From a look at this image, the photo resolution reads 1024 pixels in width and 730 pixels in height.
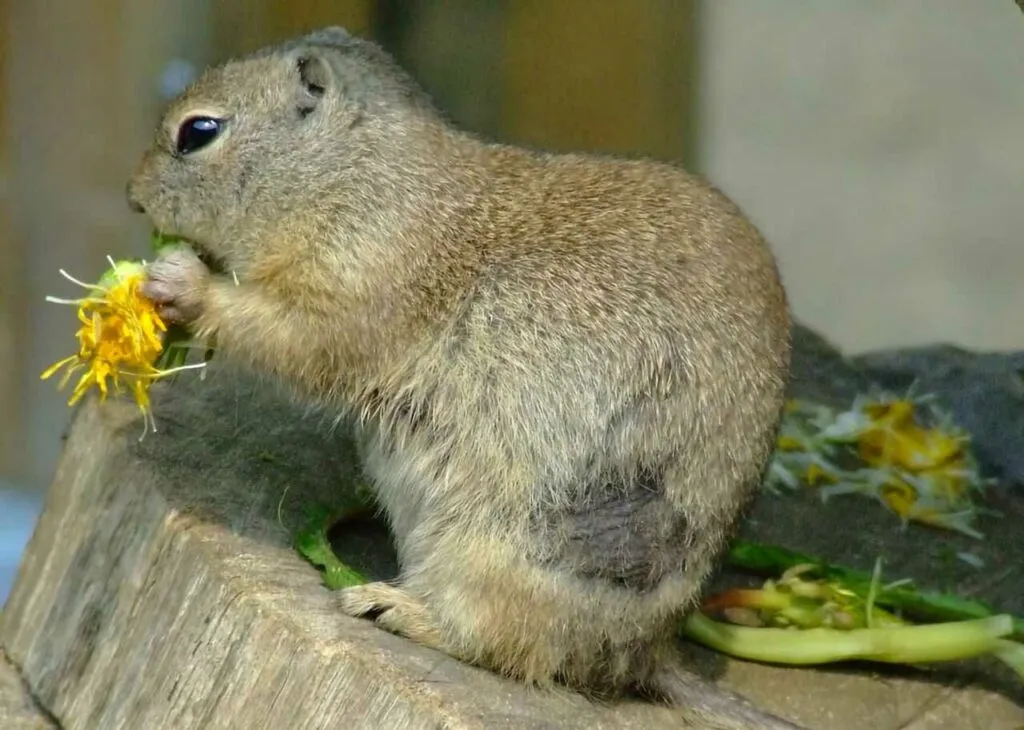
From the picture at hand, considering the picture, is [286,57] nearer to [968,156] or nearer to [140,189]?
[140,189]

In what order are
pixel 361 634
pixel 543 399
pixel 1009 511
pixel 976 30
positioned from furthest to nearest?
pixel 976 30 < pixel 1009 511 < pixel 543 399 < pixel 361 634

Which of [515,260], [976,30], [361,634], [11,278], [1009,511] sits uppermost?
[976,30]

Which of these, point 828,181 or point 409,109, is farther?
point 828,181

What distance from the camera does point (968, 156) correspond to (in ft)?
Answer: 11.8

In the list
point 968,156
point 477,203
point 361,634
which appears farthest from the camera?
point 968,156

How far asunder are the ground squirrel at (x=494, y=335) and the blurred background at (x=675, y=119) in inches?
15.2

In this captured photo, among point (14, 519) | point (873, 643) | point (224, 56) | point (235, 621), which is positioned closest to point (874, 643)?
point (873, 643)

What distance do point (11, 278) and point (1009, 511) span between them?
264 cm

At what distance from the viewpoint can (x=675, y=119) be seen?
10.7ft

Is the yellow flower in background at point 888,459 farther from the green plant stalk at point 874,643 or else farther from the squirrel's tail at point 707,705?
the squirrel's tail at point 707,705

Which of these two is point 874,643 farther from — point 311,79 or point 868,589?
Result: point 311,79

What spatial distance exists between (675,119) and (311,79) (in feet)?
4.58

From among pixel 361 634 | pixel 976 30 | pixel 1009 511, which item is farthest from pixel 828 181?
pixel 361 634

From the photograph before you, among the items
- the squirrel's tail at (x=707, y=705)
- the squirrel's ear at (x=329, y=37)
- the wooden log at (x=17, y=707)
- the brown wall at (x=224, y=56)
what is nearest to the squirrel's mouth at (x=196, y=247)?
the squirrel's ear at (x=329, y=37)
